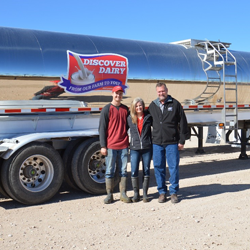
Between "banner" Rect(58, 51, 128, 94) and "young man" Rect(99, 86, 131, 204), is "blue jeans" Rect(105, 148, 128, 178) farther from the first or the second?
"banner" Rect(58, 51, 128, 94)

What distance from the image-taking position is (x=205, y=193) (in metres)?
6.49

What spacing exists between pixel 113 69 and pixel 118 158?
1802 millimetres

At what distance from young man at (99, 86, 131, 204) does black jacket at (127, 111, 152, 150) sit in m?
0.12

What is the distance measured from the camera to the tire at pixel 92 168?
639 centimetres

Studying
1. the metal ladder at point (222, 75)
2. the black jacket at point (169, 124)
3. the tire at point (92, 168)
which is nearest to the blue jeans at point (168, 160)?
the black jacket at point (169, 124)

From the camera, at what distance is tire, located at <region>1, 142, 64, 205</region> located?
578 centimetres

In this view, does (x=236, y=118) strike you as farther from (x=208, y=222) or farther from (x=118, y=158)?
(x=208, y=222)

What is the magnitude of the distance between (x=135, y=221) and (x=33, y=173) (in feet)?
6.39

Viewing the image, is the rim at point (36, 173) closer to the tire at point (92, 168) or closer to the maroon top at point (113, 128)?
the tire at point (92, 168)

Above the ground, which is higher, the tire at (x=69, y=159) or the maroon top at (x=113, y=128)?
the maroon top at (x=113, y=128)

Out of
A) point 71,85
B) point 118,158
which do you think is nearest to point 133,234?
point 118,158

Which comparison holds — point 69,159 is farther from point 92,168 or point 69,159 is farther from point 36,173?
point 36,173

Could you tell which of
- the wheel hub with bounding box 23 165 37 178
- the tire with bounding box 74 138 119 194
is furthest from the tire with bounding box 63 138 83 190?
the wheel hub with bounding box 23 165 37 178

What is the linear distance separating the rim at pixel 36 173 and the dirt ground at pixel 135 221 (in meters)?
0.32
